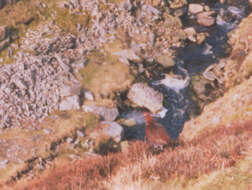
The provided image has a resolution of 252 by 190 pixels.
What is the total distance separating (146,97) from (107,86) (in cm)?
202

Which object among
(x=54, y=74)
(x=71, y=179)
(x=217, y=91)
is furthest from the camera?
(x=217, y=91)

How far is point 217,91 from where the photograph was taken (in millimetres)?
13891

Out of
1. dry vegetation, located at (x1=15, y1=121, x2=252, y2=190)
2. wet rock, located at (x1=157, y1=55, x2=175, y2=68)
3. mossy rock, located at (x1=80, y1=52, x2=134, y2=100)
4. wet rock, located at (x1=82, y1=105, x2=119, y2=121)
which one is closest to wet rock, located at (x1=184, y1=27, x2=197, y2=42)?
wet rock, located at (x1=157, y1=55, x2=175, y2=68)

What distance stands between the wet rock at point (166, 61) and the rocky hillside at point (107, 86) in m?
0.06

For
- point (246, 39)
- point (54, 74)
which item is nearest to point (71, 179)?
point (54, 74)

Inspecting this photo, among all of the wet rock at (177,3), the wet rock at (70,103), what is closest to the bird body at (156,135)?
the wet rock at (70,103)

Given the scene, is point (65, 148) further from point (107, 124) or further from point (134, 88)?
point (134, 88)

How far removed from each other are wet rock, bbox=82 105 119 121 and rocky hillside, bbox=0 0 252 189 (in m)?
0.05

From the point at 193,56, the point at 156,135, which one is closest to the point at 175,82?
the point at 193,56

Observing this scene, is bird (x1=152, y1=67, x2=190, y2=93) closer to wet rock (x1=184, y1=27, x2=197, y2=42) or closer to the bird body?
wet rock (x1=184, y1=27, x2=197, y2=42)

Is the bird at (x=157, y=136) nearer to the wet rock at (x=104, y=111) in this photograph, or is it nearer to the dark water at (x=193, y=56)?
the dark water at (x=193, y=56)

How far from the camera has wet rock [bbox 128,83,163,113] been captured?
12422 millimetres

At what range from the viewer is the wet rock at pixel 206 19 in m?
19.0

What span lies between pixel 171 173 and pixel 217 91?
10.3 meters
